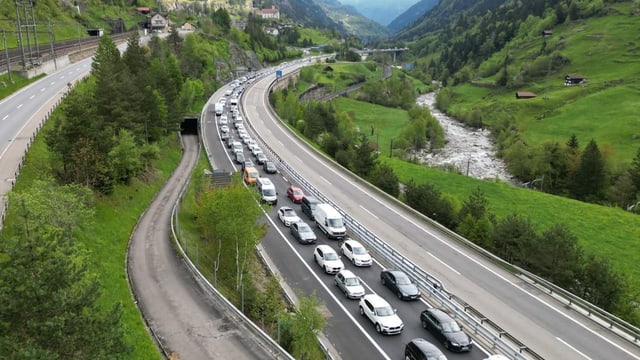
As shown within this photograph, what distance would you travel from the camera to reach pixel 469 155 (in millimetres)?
112938

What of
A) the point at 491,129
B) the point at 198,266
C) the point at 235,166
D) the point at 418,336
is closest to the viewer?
the point at 418,336

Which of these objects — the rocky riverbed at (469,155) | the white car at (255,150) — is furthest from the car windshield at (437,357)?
the rocky riverbed at (469,155)

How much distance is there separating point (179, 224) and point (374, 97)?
13052 cm

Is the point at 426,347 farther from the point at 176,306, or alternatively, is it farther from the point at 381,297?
the point at 176,306

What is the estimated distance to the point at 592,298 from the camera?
35438 mm

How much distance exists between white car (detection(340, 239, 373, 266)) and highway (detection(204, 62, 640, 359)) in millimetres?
3022

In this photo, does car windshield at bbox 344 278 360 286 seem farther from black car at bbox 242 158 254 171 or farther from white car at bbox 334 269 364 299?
black car at bbox 242 158 254 171

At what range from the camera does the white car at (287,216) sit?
44.9m

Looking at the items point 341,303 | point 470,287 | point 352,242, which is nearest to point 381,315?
point 341,303

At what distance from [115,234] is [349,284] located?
17620 mm

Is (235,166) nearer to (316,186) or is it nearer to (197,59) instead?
(316,186)

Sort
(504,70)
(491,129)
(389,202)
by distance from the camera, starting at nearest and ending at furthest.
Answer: (389,202), (491,129), (504,70)

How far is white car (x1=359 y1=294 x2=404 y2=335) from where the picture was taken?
28359mm

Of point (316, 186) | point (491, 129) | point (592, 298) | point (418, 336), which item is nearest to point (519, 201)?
point (316, 186)
